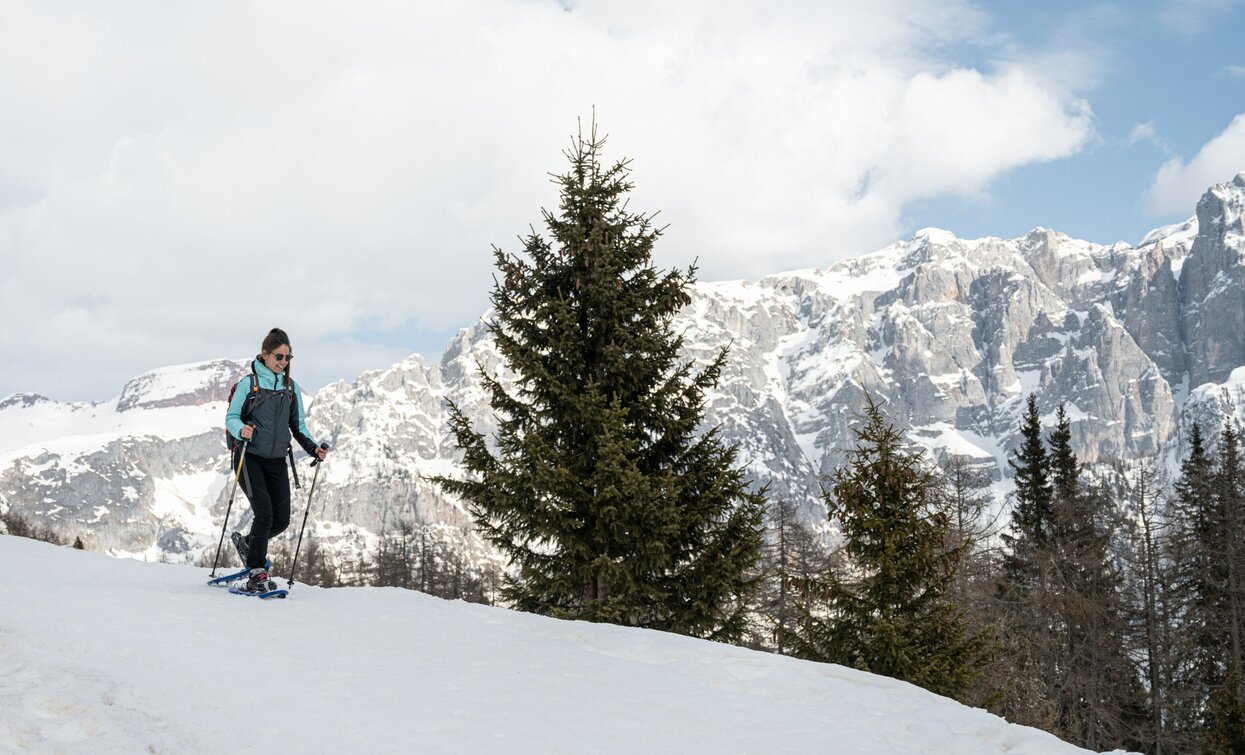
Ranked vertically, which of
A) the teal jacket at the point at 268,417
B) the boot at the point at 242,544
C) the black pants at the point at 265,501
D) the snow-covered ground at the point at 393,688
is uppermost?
the teal jacket at the point at 268,417

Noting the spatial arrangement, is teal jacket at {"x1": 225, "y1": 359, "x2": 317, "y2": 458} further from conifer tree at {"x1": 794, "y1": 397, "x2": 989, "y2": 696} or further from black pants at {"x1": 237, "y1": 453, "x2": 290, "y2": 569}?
conifer tree at {"x1": 794, "y1": 397, "x2": 989, "y2": 696}

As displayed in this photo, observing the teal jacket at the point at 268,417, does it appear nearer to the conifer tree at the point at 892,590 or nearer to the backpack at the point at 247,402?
the backpack at the point at 247,402

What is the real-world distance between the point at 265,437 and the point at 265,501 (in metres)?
0.66

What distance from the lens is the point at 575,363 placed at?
42.6 ft

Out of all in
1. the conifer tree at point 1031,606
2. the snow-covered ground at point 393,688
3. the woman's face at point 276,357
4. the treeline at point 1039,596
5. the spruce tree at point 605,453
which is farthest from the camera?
→ the conifer tree at point 1031,606

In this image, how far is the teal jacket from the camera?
8531 mm

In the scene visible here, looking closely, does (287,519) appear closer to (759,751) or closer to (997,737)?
(759,751)

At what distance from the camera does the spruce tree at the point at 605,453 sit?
1171 centimetres

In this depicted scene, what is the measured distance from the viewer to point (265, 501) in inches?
338

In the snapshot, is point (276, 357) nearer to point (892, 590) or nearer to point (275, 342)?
point (275, 342)

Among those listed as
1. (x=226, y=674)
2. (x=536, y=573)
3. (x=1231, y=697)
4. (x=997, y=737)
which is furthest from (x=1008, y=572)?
(x=226, y=674)

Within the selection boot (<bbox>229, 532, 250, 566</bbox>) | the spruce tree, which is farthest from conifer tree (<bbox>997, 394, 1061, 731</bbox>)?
boot (<bbox>229, 532, 250, 566</bbox>)

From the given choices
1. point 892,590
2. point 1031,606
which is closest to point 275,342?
point 892,590

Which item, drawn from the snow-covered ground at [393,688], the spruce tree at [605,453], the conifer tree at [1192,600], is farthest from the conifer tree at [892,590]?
the conifer tree at [1192,600]
